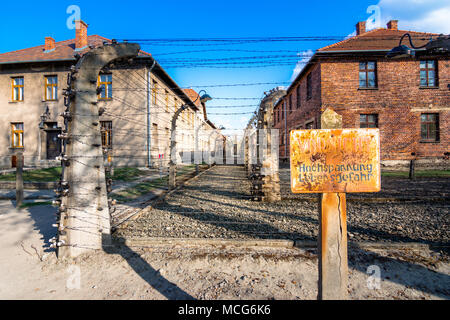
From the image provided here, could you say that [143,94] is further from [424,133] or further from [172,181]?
[424,133]

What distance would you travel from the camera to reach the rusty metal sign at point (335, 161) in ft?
5.19

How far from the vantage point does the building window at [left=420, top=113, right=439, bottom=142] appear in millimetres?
13922

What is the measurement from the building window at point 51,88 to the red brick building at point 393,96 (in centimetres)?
1892

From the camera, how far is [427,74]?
14078 mm

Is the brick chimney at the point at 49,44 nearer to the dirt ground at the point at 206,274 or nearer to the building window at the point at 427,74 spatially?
the dirt ground at the point at 206,274

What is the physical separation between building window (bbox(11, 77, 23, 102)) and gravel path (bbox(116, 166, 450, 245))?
18.9 m

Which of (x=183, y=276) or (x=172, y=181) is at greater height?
(x=172, y=181)

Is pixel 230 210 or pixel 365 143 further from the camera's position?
pixel 230 210

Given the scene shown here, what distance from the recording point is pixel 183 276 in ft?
8.04

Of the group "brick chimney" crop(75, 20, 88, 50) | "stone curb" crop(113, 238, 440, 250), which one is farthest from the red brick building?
"brick chimney" crop(75, 20, 88, 50)

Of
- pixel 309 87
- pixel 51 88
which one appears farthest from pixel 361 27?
pixel 51 88
